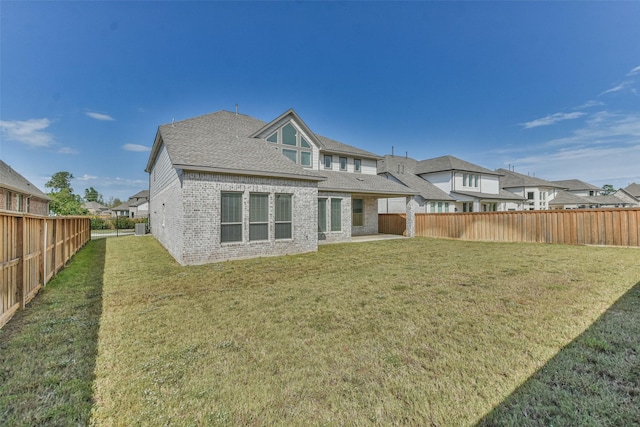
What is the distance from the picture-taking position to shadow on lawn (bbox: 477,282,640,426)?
6.88 feet

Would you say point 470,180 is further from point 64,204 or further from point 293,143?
point 64,204

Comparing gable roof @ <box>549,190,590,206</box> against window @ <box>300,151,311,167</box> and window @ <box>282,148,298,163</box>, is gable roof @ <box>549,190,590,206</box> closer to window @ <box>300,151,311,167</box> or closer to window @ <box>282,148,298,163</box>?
window @ <box>300,151,311,167</box>

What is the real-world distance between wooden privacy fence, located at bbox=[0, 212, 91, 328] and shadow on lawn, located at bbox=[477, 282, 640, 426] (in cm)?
661

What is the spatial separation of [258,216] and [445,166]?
2416 cm

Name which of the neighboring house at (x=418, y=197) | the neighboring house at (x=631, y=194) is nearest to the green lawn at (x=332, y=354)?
the neighboring house at (x=418, y=197)

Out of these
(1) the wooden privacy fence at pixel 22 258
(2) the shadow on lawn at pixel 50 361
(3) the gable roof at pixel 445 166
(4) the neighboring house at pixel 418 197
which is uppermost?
(3) the gable roof at pixel 445 166

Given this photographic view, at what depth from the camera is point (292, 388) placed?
2.52 meters

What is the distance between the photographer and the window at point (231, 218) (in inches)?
383

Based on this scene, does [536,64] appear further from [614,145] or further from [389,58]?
[614,145]

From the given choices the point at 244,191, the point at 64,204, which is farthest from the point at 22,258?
the point at 64,204

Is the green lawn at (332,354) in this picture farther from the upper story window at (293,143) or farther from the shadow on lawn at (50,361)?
the upper story window at (293,143)

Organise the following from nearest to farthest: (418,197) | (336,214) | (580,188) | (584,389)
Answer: (584,389) < (336,214) < (418,197) < (580,188)

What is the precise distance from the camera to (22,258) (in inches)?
191

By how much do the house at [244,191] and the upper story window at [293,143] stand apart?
0.17 feet
